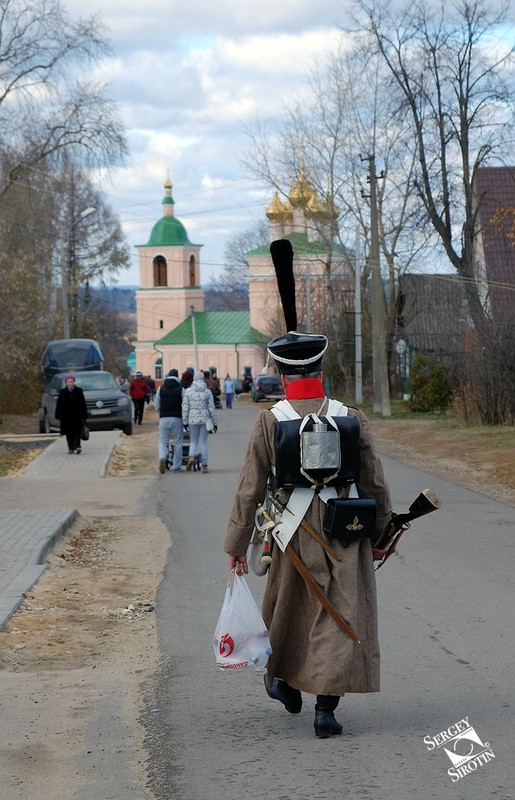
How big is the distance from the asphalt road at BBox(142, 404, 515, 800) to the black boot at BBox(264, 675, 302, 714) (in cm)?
8

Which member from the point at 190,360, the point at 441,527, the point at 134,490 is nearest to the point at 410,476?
the point at 134,490

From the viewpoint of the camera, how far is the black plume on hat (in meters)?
5.85

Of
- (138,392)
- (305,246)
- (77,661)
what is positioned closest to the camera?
(77,661)

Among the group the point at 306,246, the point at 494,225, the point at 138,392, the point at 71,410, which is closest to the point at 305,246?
the point at 306,246

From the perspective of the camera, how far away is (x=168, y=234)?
115 m

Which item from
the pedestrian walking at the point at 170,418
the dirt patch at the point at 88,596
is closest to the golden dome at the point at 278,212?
the pedestrian walking at the point at 170,418

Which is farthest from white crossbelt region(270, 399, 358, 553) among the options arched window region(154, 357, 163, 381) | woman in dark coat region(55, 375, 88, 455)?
arched window region(154, 357, 163, 381)

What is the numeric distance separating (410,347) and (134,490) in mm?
32507

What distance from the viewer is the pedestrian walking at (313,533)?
532cm

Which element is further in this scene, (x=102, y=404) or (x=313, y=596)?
(x=102, y=404)

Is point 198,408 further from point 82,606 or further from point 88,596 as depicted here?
point 82,606

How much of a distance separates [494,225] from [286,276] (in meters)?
34.0

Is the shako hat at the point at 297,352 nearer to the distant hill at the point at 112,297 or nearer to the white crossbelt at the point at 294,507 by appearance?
the white crossbelt at the point at 294,507

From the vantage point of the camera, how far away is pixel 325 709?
5316 mm
